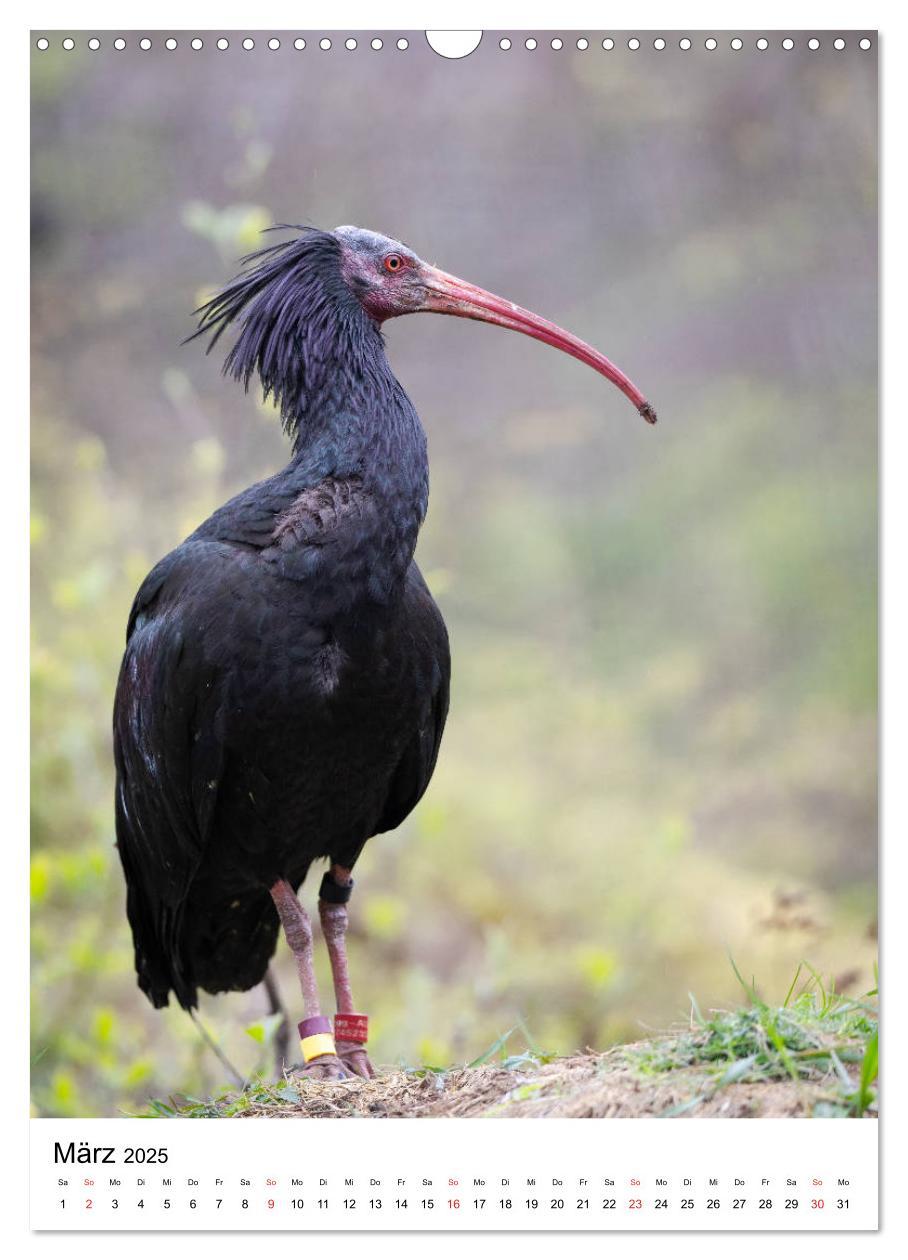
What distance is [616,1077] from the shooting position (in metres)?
4.05

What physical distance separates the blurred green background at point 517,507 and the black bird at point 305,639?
773mm

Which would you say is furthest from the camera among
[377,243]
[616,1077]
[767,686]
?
[767,686]

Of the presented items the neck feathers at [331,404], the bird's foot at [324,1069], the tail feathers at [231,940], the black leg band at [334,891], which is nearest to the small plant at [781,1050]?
the bird's foot at [324,1069]

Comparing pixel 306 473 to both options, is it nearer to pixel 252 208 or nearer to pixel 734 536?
pixel 252 208

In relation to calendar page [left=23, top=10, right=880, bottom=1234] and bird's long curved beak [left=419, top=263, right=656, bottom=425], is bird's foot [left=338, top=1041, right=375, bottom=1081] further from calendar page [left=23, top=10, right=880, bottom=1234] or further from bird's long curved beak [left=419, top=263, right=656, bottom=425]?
bird's long curved beak [left=419, top=263, right=656, bottom=425]

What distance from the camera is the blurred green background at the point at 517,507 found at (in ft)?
17.2

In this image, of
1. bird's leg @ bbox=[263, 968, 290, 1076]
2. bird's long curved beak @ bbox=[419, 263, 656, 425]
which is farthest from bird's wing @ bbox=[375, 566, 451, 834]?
bird's leg @ bbox=[263, 968, 290, 1076]

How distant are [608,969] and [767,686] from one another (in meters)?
2.03

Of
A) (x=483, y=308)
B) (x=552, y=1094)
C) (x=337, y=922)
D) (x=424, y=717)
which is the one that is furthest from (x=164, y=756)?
(x=483, y=308)

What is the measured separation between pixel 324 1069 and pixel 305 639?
1.45 meters

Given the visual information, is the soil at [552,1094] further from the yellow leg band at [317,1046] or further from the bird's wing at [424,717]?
the bird's wing at [424,717]
